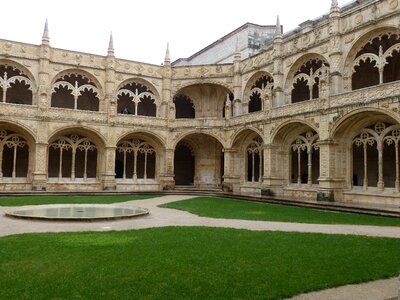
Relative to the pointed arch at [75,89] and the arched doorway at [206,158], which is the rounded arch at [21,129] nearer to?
the pointed arch at [75,89]

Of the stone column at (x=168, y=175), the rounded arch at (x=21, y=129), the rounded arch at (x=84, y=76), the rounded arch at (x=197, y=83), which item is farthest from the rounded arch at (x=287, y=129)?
the rounded arch at (x=21, y=129)

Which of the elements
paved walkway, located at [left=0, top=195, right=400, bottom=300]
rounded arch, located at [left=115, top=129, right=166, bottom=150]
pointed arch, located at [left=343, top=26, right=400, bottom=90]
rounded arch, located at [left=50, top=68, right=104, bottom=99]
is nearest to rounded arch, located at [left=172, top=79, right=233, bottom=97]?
rounded arch, located at [left=115, top=129, right=166, bottom=150]

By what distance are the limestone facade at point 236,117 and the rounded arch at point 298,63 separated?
68mm

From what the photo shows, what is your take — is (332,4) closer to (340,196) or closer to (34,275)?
(340,196)

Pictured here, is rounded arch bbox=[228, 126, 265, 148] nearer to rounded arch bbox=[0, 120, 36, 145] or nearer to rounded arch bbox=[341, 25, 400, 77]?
rounded arch bbox=[341, 25, 400, 77]

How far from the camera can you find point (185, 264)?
643 centimetres

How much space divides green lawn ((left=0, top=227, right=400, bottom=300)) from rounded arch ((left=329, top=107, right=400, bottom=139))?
31.4 ft

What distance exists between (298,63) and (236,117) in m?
5.99

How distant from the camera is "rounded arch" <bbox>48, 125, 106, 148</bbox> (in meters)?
25.2

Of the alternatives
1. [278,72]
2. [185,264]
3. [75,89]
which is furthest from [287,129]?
[185,264]

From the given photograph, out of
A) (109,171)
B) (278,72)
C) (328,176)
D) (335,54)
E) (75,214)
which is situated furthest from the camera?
(109,171)

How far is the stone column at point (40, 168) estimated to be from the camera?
79.0 ft

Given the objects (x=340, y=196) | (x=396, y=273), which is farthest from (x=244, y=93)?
(x=396, y=273)

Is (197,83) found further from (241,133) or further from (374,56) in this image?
(374,56)
